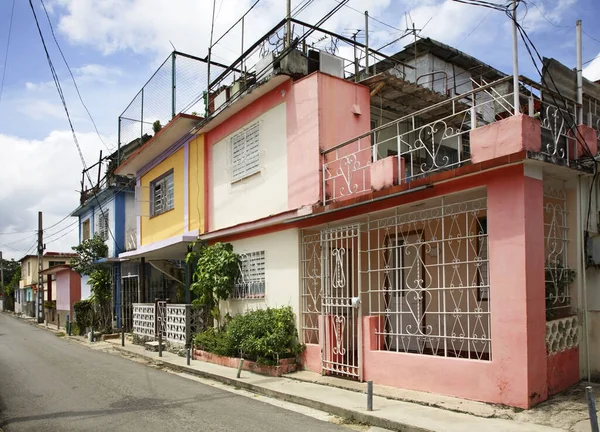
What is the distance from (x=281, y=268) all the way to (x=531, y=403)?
225 inches

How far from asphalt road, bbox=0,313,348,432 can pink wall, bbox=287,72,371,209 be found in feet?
13.5

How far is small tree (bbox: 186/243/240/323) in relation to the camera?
12.3 m

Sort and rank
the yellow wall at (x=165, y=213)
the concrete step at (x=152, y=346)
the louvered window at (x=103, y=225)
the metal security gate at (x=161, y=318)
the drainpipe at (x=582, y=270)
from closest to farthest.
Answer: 1. the drainpipe at (x=582, y=270)
2. the concrete step at (x=152, y=346)
3. the metal security gate at (x=161, y=318)
4. the yellow wall at (x=165, y=213)
5. the louvered window at (x=103, y=225)

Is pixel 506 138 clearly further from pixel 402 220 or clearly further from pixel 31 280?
pixel 31 280

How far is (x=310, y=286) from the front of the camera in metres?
10.5

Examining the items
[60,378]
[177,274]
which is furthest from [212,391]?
[177,274]

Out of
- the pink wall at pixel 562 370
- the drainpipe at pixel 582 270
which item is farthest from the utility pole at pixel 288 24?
the pink wall at pixel 562 370

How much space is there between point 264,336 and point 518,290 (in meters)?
5.25

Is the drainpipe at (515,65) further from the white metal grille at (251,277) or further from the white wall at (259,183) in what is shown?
the white metal grille at (251,277)

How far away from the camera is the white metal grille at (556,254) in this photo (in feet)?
24.6

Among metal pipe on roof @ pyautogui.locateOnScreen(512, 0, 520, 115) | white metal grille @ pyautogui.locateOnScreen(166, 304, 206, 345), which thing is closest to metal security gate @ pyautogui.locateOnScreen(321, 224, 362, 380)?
metal pipe on roof @ pyautogui.locateOnScreen(512, 0, 520, 115)

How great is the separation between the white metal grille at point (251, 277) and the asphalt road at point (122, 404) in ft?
7.95

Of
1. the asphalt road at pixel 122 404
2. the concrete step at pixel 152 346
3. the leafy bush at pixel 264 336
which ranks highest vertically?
the leafy bush at pixel 264 336

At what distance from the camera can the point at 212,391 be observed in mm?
9234
